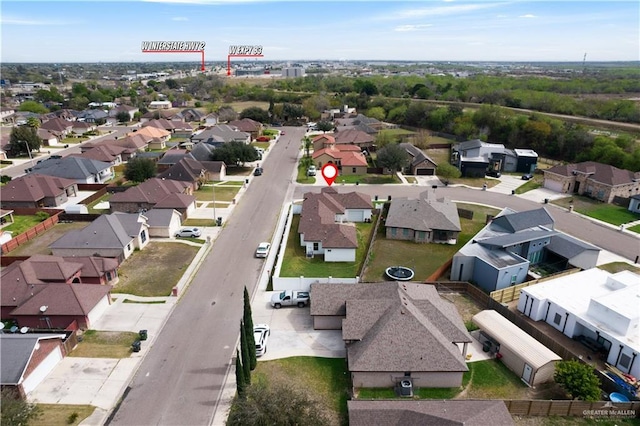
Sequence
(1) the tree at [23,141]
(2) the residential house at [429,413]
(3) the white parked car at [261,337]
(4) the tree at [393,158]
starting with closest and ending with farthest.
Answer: (2) the residential house at [429,413] → (3) the white parked car at [261,337] → (4) the tree at [393,158] → (1) the tree at [23,141]

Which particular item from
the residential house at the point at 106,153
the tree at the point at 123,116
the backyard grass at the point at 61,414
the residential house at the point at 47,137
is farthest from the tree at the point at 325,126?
the backyard grass at the point at 61,414

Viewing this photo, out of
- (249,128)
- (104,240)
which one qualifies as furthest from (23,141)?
(104,240)

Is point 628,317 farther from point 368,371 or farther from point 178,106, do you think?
point 178,106

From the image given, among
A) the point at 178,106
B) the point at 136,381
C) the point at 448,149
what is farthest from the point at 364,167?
the point at 178,106

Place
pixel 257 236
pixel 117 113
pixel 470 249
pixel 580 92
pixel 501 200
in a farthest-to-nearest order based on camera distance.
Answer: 1. pixel 580 92
2. pixel 117 113
3. pixel 501 200
4. pixel 257 236
5. pixel 470 249

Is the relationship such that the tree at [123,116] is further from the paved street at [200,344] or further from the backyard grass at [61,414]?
the backyard grass at [61,414]
